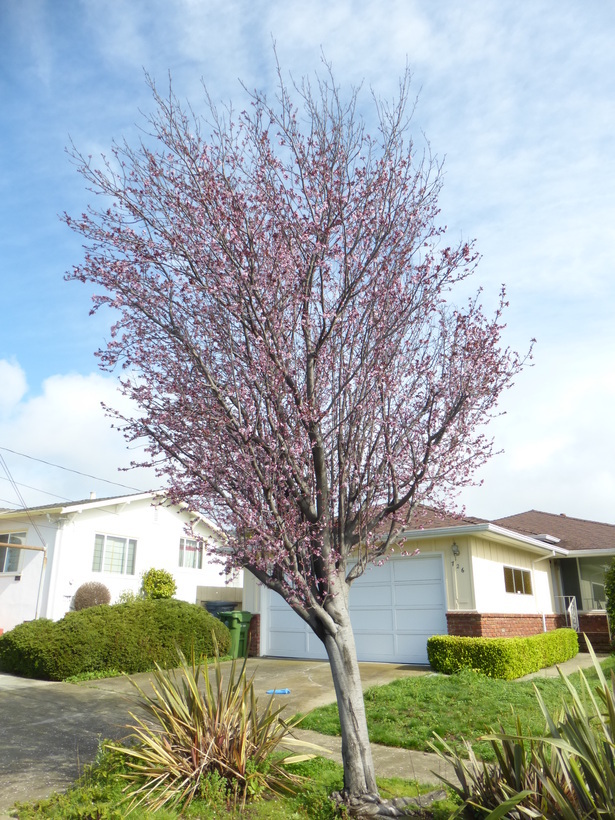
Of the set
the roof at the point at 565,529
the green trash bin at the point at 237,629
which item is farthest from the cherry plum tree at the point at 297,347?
the roof at the point at 565,529

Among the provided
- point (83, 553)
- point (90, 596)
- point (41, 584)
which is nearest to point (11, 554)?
point (41, 584)

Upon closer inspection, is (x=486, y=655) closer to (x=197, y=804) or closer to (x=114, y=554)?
(x=197, y=804)

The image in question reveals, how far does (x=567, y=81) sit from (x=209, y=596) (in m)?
20.1

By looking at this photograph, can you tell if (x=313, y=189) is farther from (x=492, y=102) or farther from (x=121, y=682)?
(x=121, y=682)

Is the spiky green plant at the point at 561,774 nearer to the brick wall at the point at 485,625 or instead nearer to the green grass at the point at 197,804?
the green grass at the point at 197,804

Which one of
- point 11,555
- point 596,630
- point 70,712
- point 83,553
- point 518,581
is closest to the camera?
point 70,712

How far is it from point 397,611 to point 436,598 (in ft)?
3.25

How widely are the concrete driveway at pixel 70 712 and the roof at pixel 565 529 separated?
859 cm

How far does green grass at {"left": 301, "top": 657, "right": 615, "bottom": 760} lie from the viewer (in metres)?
7.99

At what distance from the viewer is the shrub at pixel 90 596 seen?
19.2 metres

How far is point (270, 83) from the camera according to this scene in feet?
21.9

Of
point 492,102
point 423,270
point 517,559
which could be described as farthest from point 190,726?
point 517,559

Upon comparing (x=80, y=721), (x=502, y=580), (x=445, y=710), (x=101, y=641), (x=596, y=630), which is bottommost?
(x=80, y=721)

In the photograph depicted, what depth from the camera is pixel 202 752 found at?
5867 millimetres
